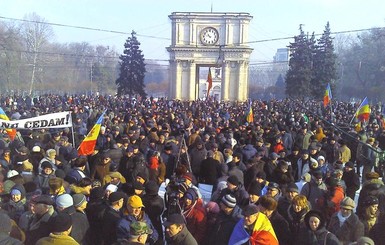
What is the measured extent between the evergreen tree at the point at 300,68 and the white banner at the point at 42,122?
38.9m

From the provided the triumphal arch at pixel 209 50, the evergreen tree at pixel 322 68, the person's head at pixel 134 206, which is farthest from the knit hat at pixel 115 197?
the evergreen tree at pixel 322 68

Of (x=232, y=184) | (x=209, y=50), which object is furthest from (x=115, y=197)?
(x=209, y=50)

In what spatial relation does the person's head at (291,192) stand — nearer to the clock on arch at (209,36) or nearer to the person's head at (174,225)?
the person's head at (174,225)

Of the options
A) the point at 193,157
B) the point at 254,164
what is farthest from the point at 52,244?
the point at 193,157

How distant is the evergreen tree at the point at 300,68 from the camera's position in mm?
48531

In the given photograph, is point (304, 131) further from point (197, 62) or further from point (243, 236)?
point (197, 62)

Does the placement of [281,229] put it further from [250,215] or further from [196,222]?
[196,222]

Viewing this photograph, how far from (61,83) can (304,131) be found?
185 feet

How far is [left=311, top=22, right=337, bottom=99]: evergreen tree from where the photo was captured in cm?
4938

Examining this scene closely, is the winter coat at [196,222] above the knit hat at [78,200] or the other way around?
the other way around

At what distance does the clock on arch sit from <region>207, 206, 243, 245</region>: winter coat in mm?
44942

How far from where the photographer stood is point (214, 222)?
627 centimetres

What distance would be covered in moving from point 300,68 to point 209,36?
9416mm

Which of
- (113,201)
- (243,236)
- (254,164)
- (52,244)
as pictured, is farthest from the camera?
(254,164)
